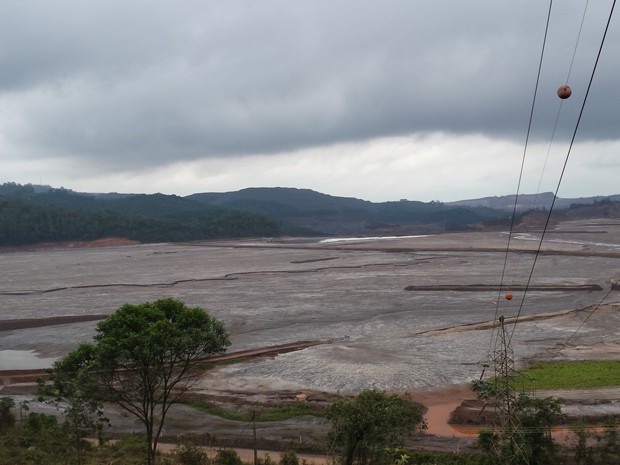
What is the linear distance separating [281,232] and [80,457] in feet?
460

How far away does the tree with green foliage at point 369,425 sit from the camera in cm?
1201

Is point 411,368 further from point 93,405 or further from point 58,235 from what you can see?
point 58,235

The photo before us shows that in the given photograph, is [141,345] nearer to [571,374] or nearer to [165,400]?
[165,400]

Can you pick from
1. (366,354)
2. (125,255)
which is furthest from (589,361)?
(125,255)

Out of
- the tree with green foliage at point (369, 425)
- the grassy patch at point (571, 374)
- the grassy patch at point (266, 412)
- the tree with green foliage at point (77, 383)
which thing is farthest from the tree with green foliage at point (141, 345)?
the grassy patch at point (571, 374)

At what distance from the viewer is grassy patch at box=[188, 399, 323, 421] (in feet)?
61.9

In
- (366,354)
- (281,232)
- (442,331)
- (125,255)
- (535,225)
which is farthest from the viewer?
(281,232)

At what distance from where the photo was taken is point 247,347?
29.5 m

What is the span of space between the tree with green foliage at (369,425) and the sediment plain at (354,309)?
9020 mm

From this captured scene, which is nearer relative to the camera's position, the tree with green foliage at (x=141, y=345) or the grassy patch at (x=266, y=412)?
the tree with green foliage at (x=141, y=345)

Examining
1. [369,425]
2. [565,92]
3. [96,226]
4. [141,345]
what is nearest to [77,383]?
[141,345]

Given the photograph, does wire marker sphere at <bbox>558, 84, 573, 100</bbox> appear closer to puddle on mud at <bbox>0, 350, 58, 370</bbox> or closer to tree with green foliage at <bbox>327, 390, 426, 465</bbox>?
tree with green foliage at <bbox>327, 390, 426, 465</bbox>

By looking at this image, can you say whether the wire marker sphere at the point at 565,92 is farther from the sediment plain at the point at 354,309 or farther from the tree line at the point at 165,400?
the sediment plain at the point at 354,309

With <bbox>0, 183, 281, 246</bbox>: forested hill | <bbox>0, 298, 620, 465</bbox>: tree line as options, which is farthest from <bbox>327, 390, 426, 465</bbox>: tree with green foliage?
<bbox>0, 183, 281, 246</bbox>: forested hill
